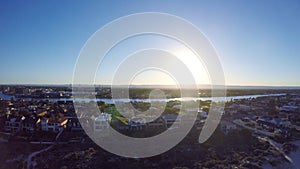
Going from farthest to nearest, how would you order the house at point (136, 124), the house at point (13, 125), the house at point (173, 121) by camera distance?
the house at point (173, 121) < the house at point (136, 124) < the house at point (13, 125)

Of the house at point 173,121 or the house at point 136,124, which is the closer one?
the house at point 136,124

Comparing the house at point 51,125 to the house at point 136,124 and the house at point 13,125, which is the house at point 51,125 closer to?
the house at point 13,125

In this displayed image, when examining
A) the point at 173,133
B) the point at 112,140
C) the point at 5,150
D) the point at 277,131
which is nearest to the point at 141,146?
the point at 112,140

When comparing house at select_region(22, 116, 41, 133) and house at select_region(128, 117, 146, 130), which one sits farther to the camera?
house at select_region(128, 117, 146, 130)

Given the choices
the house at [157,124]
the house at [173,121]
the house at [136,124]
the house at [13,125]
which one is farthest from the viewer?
the house at [173,121]

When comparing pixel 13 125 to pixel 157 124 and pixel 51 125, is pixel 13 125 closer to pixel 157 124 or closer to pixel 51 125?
pixel 51 125

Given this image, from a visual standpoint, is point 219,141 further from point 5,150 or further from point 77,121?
point 5,150

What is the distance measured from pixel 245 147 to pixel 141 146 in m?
2.69

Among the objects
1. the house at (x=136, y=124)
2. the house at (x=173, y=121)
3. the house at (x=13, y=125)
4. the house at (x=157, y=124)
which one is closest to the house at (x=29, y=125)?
the house at (x=13, y=125)

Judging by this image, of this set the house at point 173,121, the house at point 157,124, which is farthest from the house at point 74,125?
the house at point 173,121

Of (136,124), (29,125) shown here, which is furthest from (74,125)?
(136,124)

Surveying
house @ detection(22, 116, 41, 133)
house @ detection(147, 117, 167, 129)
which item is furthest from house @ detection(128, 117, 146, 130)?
house @ detection(22, 116, 41, 133)

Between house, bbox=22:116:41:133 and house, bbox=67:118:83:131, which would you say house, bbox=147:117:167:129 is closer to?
house, bbox=67:118:83:131

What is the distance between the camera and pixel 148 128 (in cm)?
678
